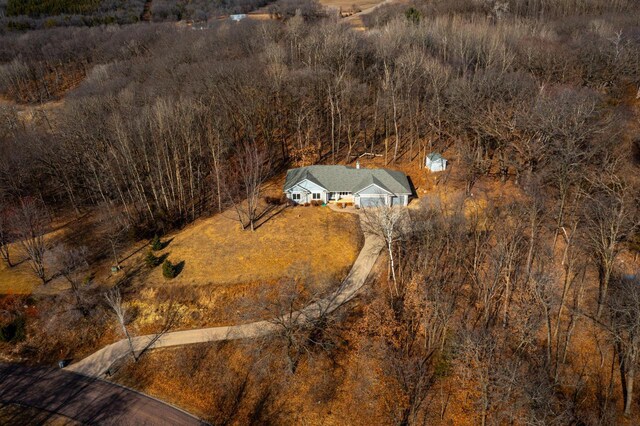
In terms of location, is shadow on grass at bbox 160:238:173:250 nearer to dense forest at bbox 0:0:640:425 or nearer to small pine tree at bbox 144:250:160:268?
small pine tree at bbox 144:250:160:268

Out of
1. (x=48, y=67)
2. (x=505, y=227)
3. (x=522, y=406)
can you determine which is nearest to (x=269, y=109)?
(x=505, y=227)

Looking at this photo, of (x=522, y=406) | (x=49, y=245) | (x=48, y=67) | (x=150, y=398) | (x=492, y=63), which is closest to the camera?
(x=522, y=406)

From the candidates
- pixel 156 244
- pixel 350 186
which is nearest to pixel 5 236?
pixel 156 244

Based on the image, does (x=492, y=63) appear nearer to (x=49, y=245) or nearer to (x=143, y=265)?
(x=143, y=265)

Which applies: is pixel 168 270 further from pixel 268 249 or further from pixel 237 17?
pixel 237 17

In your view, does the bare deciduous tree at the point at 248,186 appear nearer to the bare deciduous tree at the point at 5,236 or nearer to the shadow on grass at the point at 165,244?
the shadow on grass at the point at 165,244

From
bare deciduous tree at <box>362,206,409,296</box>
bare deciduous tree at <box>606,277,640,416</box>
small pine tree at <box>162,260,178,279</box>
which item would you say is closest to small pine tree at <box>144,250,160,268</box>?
small pine tree at <box>162,260,178,279</box>
